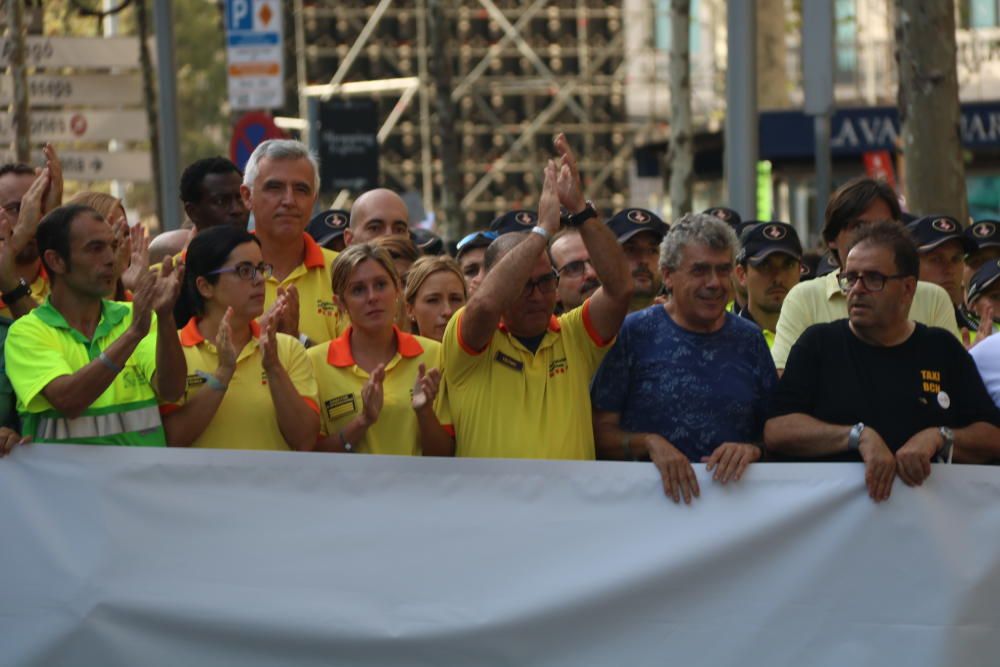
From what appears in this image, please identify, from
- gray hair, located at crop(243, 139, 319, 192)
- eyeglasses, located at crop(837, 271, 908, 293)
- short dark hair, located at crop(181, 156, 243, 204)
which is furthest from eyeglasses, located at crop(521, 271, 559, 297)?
short dark hair, located at crop(181, 156, 243, 204)

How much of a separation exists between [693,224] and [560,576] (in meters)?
1.23

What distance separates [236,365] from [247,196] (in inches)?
59.3

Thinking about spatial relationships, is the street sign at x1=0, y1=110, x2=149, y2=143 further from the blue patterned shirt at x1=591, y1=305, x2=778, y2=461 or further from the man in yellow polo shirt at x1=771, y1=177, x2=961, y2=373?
the blue patterned shirt at x1=591, y1=305, x2=778, y2=461

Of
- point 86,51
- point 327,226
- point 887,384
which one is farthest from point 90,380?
A: point 86,51

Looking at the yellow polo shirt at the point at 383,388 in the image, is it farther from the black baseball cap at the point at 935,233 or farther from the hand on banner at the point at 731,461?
the black baseball cap at the point at 935,233

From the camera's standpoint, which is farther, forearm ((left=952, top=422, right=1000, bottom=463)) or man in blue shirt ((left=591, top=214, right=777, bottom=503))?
man in blue shirt ((left=591, top=214, right=777, bottom=503))

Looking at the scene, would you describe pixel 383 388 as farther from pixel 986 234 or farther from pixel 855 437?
pixel 986 234

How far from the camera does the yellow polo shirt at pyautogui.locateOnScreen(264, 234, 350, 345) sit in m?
7.56

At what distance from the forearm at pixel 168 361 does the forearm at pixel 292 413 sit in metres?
0.30

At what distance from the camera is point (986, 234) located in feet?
31.9

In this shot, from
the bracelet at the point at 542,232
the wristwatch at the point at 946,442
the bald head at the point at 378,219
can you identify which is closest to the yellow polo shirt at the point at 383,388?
the bracelet at the point at 542,232

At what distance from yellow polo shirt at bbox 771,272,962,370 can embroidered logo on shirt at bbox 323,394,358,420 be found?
1597 millimetres

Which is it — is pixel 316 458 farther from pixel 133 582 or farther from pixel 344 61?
pixel 344 61

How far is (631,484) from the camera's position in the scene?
6227mm
